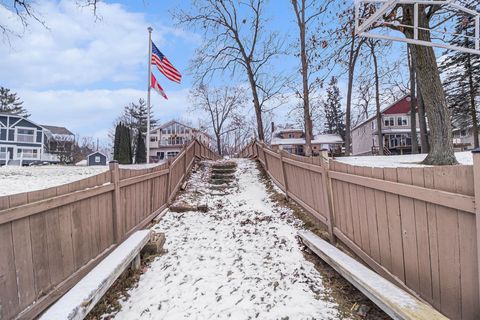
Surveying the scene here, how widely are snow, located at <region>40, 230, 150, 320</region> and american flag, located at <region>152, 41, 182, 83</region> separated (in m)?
10.3

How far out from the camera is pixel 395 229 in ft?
7.38

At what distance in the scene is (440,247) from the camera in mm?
1749

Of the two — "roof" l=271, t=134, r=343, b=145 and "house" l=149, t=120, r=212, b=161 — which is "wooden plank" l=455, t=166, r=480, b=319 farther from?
"house" l=149, t=120, r=212, b=161

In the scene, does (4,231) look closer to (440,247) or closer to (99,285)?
(99,285)

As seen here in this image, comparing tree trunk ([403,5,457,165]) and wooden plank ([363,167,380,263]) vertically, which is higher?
tree trunk ([403,5,457,165])

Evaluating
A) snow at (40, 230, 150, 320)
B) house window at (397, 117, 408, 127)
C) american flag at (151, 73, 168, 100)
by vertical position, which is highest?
american flag at (151, 73, 168, 100)

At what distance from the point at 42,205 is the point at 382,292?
9.06 ft

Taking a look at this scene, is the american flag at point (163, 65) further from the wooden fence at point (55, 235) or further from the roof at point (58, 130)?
the roof at point (58, 130)

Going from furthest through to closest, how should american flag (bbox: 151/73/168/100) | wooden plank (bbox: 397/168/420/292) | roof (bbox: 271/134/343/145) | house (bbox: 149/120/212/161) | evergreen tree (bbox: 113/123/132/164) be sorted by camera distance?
house (bbox: 149/120/212/161) < roof (bbox: 271/134/343/145) < evergreen tree (bbox: 113/123/132/164) < american flag (bbox: 151/73/168/100) < wooden plank (bbox: 397/168/420/292)

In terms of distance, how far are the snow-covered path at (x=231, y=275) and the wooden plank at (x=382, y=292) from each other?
12.1 inches

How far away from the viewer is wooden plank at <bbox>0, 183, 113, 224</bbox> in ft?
5.87

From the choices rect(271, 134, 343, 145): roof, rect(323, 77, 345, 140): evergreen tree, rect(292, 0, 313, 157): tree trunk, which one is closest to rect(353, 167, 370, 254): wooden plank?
rect(292, 0, 313, 157): tree trunk

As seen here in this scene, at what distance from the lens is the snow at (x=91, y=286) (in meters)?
1.86

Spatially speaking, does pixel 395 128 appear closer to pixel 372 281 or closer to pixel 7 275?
pixel 372 281
